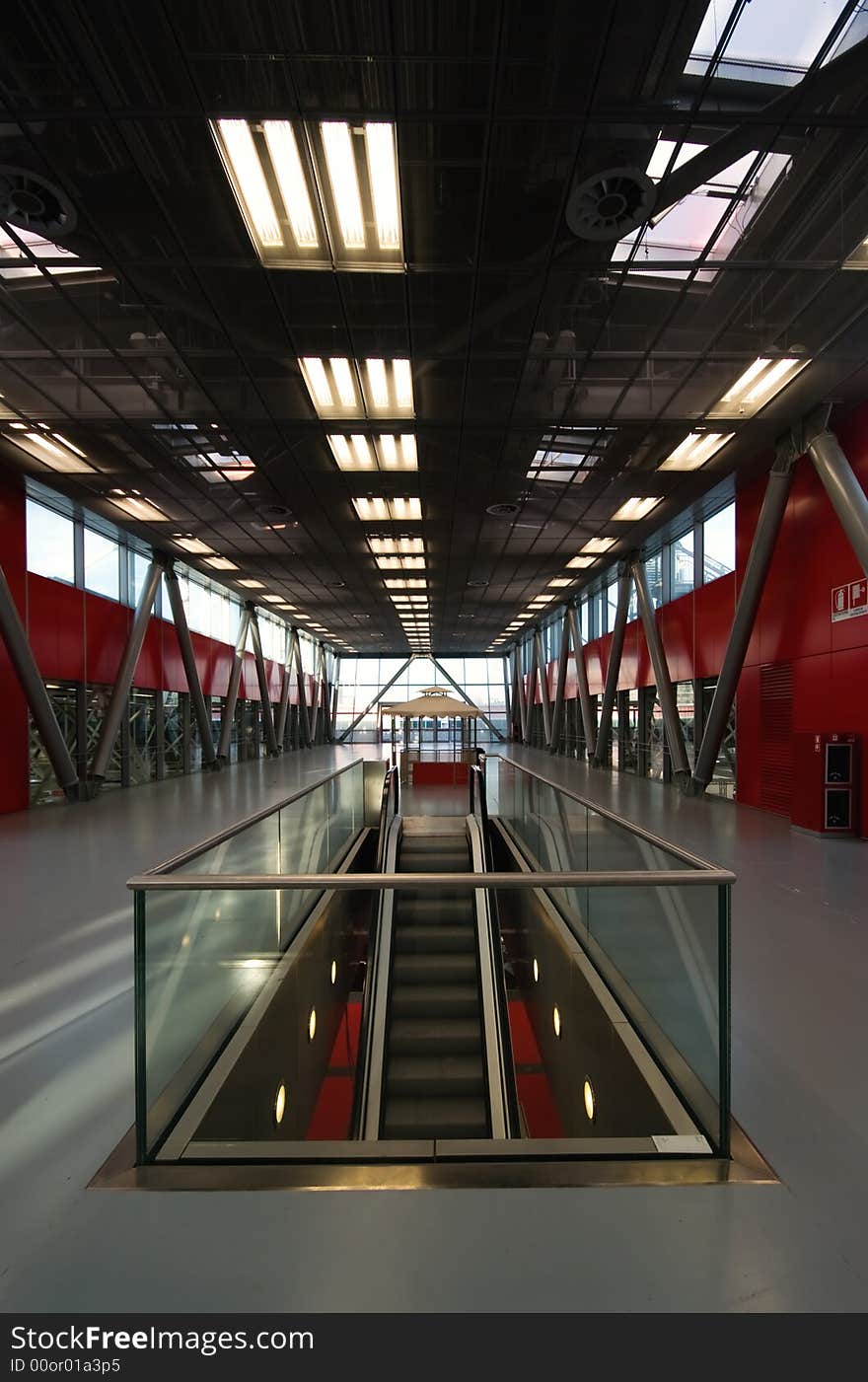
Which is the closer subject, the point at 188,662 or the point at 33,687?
the point at 33,687

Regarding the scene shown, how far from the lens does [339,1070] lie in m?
5.85

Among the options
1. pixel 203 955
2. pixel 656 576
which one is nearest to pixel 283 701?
pixel 656 576

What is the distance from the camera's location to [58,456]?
1317 cm

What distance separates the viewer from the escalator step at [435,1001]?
326 inches

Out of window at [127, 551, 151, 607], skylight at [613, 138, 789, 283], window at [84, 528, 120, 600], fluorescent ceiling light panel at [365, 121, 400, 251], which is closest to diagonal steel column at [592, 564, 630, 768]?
skylight at [613, 138, 789, 283]

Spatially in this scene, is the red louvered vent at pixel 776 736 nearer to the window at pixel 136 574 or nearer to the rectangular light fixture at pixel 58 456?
the rectangular light fixture at pixel 58 456

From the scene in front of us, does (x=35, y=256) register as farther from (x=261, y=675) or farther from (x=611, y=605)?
(x=261, y=675)

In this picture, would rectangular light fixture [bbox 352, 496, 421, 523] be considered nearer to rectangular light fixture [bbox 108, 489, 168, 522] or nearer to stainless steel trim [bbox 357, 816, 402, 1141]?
rectangular light fixture [bbox 108, 489, 168, 522]

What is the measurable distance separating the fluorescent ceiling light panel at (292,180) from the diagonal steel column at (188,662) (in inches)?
589

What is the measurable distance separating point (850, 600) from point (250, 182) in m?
9.60

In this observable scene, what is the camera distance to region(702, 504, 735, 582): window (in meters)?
16.3

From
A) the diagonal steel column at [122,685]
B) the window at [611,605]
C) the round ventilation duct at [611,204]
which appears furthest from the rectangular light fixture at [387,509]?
the window at [611,605]

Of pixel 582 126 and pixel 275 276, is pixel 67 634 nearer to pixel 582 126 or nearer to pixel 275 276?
pixel 275 276

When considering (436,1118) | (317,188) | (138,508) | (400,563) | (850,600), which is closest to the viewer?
(317,188)
